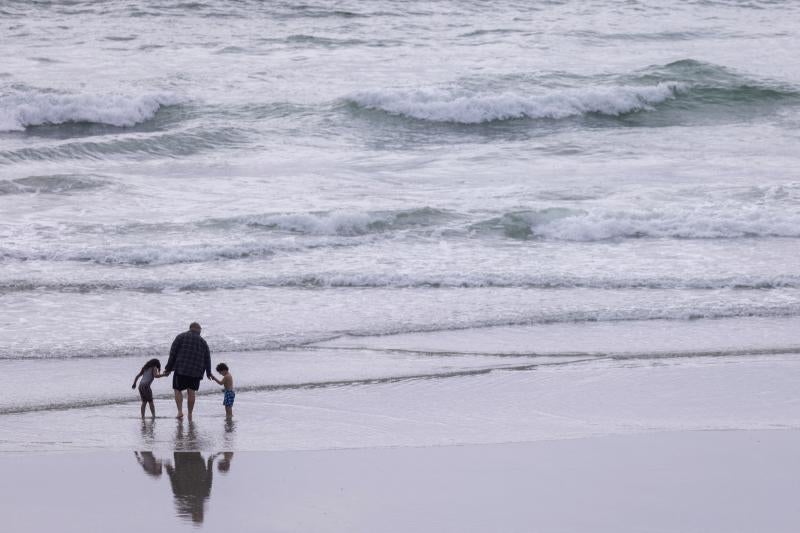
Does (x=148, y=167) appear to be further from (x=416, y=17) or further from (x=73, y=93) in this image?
(x=416, y=17)

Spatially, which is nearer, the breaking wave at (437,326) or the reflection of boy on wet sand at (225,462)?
the reflection of boy on wet sand at (225,462)

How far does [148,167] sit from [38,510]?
53.3 ft

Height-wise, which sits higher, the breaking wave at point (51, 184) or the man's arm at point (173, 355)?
the man's arm at point (173, 355)

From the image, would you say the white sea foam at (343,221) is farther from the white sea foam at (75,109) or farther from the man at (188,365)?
the white sea foam at (75,109)

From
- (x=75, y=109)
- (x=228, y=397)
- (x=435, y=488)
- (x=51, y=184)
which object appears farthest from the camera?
(x=75, y=109)

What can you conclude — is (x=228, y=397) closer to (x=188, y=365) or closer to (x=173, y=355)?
(x=188, y=365)

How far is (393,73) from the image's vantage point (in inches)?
1261

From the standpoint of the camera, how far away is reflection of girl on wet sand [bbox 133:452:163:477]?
9.87m

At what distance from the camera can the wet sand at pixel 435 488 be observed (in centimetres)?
870

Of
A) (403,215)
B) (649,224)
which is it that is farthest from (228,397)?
(649,224)

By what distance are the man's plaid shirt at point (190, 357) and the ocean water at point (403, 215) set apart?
0.60 meters

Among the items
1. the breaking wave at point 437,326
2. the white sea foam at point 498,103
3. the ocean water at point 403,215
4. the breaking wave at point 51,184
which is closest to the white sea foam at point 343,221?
the ocean water at point 403,215

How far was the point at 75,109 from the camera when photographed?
92.8 ft

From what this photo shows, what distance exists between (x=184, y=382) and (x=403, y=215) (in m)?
9.29
